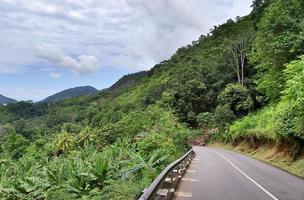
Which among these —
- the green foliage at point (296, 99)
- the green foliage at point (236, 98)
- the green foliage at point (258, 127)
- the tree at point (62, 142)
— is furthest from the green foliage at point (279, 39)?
the tree at point (62, 142)

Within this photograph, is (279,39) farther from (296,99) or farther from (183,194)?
(183,194)

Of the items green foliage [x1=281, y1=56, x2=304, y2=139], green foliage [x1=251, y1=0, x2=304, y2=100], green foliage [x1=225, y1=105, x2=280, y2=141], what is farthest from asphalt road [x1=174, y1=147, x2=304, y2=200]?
green foliage [x1=251, y1=0, x2=304, y2=100]

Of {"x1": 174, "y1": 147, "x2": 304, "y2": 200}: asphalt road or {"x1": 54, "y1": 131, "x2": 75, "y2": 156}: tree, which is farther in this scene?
{"x1": 54, "y1": 131, "x2": 75, "y2": 156}: tree

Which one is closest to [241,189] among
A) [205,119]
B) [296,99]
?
[296,99]

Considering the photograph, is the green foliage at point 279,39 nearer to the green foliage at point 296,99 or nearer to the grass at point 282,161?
the grass at point 282,161

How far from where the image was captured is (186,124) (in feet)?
176

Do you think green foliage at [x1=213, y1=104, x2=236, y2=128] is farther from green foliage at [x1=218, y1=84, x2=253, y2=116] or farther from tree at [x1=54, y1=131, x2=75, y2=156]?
tree at [x1=54, y1=131, x2=75, y2=156]

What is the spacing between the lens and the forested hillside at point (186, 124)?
1507 centimetres

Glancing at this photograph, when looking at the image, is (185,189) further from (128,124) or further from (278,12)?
(278,12)

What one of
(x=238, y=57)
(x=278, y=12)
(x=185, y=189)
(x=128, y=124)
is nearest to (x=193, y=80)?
(x=238, y=57)

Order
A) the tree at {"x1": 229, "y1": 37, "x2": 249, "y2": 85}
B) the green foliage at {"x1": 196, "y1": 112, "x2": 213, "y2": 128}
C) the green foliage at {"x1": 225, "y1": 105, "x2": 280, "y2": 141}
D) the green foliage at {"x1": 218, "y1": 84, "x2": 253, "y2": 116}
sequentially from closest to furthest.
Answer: the green foliage at {"x1": 225, "y1": 105, "x2": 280, "y2": 141} → the green foliage at {"x1": 218, "y1": 84, "x2": 253, "y2": 116} → the tree at {"x1": 229, "y1": 37, "x2": 249, "y2": 85} → the green foliage at {"x1": 196, "y1": 112, "x2": 213, "y2": 128}

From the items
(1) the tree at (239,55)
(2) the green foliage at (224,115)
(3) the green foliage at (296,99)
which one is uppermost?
(1) the tree at (239,55)

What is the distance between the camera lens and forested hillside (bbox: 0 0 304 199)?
→ 15.1 m

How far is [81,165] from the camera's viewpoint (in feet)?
50.2
